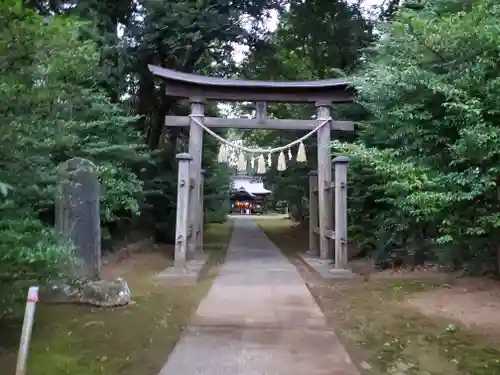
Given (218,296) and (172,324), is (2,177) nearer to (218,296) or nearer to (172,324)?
(172,324)

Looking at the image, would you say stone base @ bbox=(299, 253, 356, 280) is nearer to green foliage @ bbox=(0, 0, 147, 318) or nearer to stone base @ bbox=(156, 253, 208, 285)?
stone base @ bbox=(156, 253, 208, 285)

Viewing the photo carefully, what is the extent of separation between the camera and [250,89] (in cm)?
1284

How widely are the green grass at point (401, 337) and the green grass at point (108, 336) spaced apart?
6.44 ft

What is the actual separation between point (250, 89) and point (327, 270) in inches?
185

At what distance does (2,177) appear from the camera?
4.42 m

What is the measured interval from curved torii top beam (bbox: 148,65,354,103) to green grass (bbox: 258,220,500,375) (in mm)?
5561

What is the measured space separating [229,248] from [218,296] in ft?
31.1

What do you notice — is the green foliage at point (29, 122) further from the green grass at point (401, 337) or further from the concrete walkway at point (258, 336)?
the green grass at point (401, 337)

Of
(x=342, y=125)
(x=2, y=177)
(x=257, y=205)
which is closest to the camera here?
(x=2, y=177)

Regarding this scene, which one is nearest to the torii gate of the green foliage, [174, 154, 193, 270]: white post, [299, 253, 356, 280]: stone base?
[299, 253, 356, 280]: stone base

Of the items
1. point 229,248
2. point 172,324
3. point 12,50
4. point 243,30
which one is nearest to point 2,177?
point 12,50

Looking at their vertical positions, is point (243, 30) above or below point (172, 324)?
above

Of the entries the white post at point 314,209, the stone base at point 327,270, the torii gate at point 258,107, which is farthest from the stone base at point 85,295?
the white post at point 314,209

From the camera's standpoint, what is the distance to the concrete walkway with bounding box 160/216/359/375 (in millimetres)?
4672
